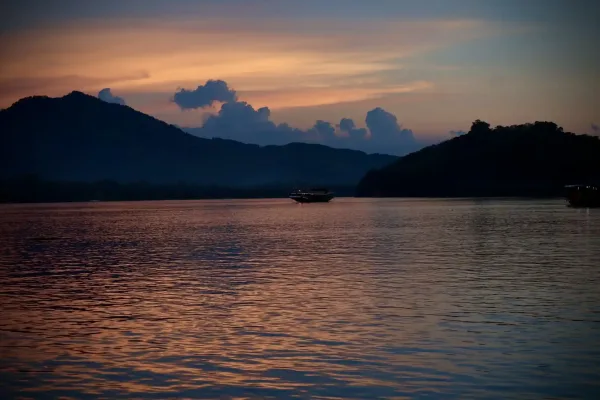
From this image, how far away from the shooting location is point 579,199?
199500mm

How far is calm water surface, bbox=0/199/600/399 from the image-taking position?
77.6 feet

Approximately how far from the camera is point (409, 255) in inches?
2667

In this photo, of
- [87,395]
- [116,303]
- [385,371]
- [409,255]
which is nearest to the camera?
[87,395]

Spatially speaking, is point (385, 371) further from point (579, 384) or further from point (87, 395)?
point (87, 395)

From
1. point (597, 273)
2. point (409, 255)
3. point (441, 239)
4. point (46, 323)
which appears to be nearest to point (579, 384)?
point (46, 323)

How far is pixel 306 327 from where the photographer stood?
106 ft

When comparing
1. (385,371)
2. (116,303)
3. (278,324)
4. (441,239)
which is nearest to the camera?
(385,371)

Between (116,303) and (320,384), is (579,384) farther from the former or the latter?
(116,303)

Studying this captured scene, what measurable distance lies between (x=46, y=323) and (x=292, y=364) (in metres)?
13.9

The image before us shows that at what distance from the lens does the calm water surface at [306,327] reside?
77.6 ft

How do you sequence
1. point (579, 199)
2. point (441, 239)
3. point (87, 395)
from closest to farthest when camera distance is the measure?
point (87, 395), point (441, 239), point (579, 199)

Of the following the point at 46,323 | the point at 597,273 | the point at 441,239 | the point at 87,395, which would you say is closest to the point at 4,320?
the point at 46,323

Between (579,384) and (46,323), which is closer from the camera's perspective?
(579,384)

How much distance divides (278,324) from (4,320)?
487 inches
